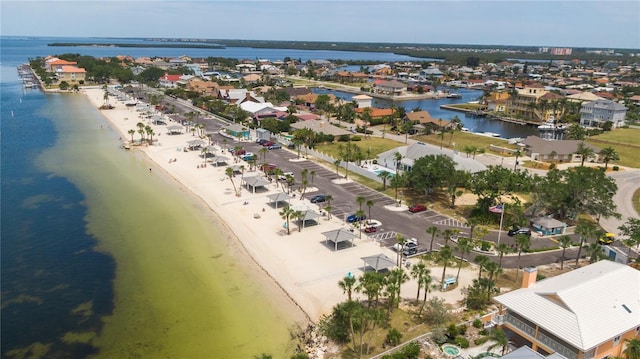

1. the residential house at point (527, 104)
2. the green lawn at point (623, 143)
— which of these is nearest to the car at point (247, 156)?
the green lawn at point (623, 143)

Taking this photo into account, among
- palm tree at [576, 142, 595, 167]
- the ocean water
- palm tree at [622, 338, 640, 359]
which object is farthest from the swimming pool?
palm tree at [576, 142, 595, 167]

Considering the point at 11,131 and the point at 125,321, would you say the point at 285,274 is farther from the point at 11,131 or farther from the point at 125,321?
the point at 11,131

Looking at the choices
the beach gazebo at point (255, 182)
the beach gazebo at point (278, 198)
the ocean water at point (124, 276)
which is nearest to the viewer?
the ocean water at point (124, 276)

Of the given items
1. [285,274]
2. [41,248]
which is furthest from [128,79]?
[285,274]

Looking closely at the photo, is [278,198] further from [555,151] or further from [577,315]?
[555,151]

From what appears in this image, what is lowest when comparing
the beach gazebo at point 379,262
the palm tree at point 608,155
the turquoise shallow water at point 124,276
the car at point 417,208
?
the turquoise shallow water at point 124,276

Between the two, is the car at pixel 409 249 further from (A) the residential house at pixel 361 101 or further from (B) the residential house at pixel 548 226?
(A) the residential house at pixel 361 101

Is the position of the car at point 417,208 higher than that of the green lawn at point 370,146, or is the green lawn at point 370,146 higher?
the green lawn at point 370,146
